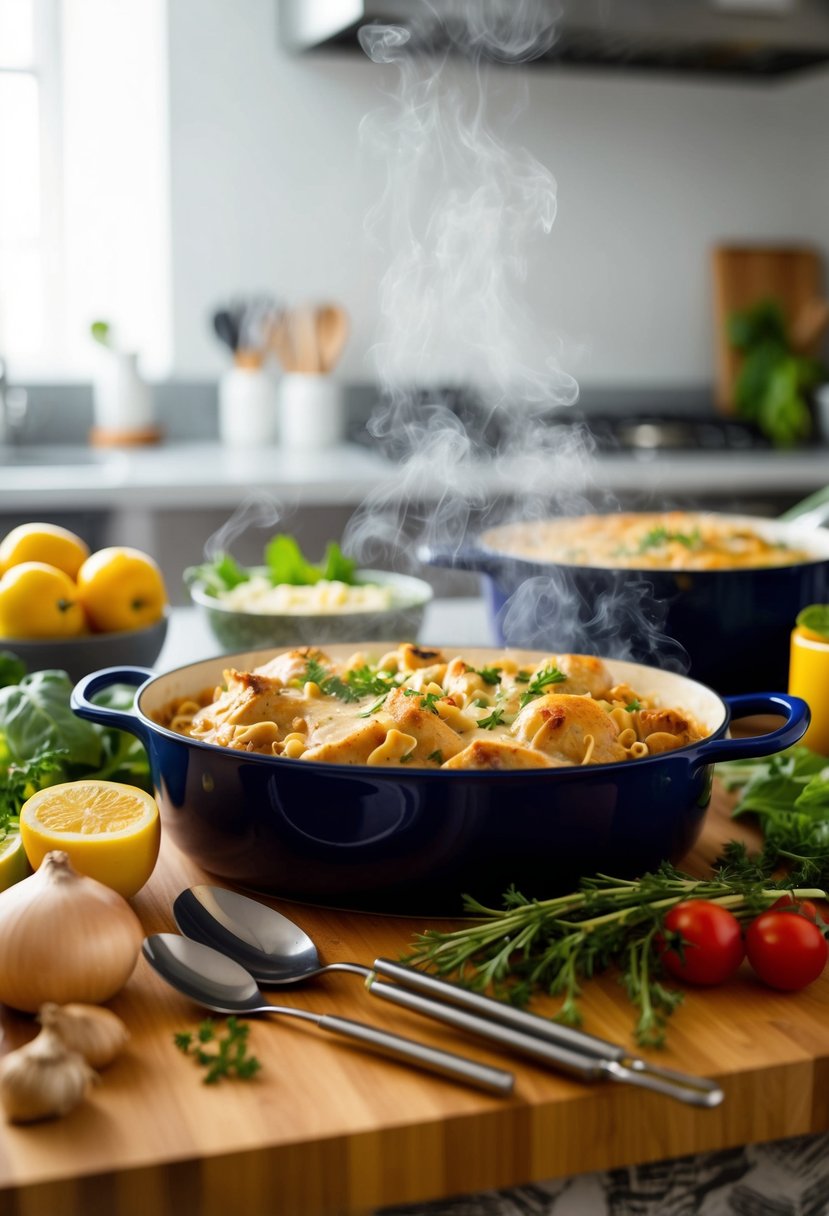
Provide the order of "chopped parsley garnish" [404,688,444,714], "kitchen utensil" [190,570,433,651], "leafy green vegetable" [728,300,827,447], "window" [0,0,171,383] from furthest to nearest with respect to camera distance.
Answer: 1. "leafy green vegetable" [728,300,827,447]
2. "window" [0,0,171,383]
3. "kitchen utensil" [190,570,433,651]
4. "chopped parsley garnish" [404,688,444,714]

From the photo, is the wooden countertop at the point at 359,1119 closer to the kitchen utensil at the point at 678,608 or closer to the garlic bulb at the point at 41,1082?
the garlic bulb at the point at 41,1082

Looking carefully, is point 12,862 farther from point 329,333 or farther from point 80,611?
point 329,333

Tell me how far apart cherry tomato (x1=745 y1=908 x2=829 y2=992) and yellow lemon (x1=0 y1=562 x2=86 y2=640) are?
0.91 metres

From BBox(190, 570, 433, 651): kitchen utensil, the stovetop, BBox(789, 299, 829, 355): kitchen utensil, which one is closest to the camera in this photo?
BBox(190, 570, 433, 651): kitchen utensil

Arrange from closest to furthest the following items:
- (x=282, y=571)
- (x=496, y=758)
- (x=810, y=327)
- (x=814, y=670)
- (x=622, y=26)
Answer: (x=496, y=758), (x=814, y=670), (x=282, y=571), (x=622, y=26), (x=810, y=327)

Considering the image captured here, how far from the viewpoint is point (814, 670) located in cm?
134

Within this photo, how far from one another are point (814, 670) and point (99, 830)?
0.73 meters

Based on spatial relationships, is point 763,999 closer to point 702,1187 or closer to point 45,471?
point 702,1187

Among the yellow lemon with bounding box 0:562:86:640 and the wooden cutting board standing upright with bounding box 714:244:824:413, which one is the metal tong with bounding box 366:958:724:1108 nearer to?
the yellow lemon with bounding box 0:562:86:640

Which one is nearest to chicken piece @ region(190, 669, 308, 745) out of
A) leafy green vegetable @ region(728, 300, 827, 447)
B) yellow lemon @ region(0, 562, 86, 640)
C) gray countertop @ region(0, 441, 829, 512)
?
yellow lemon @ region(0, 562, 86, 640)

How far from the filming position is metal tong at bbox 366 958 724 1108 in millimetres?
760

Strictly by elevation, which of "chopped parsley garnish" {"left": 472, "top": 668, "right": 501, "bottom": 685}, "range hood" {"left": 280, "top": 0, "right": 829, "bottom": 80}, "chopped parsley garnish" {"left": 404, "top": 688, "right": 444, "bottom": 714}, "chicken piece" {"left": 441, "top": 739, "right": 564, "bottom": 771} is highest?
"range hood" {"left": 280, "top": 0, "right": 829, "bottom": 80}

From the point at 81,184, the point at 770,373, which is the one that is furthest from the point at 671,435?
the point at 81,184

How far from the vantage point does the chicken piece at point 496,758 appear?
0.98 m
